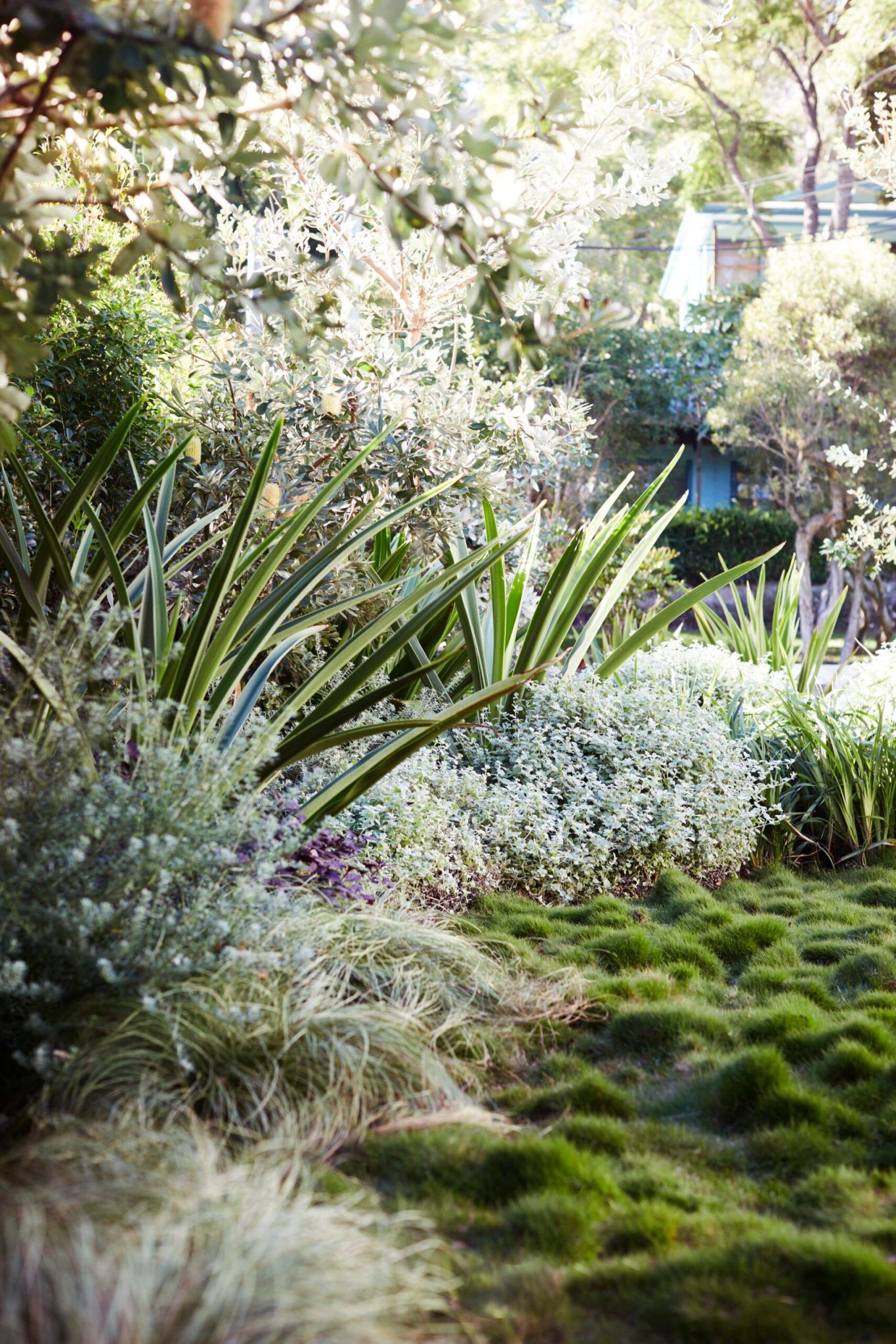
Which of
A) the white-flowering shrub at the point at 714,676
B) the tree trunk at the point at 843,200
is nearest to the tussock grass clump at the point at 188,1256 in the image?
the white-flowering shrub at the point at 714,676

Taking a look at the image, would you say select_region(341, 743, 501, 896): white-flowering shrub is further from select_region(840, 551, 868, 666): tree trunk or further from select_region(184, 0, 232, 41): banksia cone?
select_region(840, 551, 868, 666): tree trunk

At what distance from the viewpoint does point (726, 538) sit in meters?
17.1

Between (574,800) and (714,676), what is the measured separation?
5.62 feet

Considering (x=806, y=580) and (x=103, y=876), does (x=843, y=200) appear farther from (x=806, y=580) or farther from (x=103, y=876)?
(x=103, y=876)

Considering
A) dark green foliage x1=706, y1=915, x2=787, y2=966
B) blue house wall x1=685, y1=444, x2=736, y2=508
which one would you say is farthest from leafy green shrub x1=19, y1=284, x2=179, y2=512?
blue house wall x1=685, y1=444, x2=736, y2=508

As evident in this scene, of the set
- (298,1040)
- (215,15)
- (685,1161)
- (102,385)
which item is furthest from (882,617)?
(215,15)

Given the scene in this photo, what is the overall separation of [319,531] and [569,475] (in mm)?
11292

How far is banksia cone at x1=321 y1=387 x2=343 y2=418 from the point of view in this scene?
423cm

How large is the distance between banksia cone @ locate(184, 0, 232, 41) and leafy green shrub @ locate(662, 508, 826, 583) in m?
15.6

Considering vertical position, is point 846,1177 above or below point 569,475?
below

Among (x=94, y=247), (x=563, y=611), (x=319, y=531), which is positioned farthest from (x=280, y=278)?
(x=94, y=247)

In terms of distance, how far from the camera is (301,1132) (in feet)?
6.59

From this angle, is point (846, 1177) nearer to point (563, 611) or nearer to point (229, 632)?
point (229, 632)

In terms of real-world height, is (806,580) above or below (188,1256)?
below
